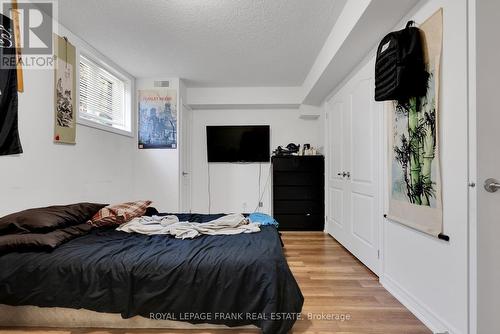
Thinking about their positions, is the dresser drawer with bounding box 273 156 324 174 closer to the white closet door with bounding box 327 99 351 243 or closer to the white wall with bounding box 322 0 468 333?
the white closet door with bounding box 327 99 351 243

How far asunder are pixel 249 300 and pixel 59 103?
251cm

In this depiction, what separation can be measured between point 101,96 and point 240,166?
2459 mm

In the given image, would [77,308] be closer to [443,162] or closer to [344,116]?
A: [443,162]

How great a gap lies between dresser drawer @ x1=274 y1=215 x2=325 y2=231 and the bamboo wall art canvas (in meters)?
2.28

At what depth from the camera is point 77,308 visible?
161cm

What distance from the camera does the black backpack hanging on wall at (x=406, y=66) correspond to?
5.49 ft

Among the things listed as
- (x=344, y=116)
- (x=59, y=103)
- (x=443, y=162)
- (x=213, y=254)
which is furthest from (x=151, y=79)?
(x=443, y=162)

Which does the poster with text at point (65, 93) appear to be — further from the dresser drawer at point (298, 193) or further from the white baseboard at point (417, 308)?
the white baseboard at point (417, 308)

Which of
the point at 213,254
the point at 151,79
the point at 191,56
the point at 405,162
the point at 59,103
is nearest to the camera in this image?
the point at 213,254

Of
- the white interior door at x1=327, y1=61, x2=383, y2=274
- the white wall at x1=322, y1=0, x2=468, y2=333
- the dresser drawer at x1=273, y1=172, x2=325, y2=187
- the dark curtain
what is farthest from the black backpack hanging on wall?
the dark curtain

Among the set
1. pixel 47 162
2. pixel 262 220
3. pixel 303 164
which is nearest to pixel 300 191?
pixel 303 164

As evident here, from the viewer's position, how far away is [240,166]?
478 cm

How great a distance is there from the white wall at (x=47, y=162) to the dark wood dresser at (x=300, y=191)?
2581 millimetres
